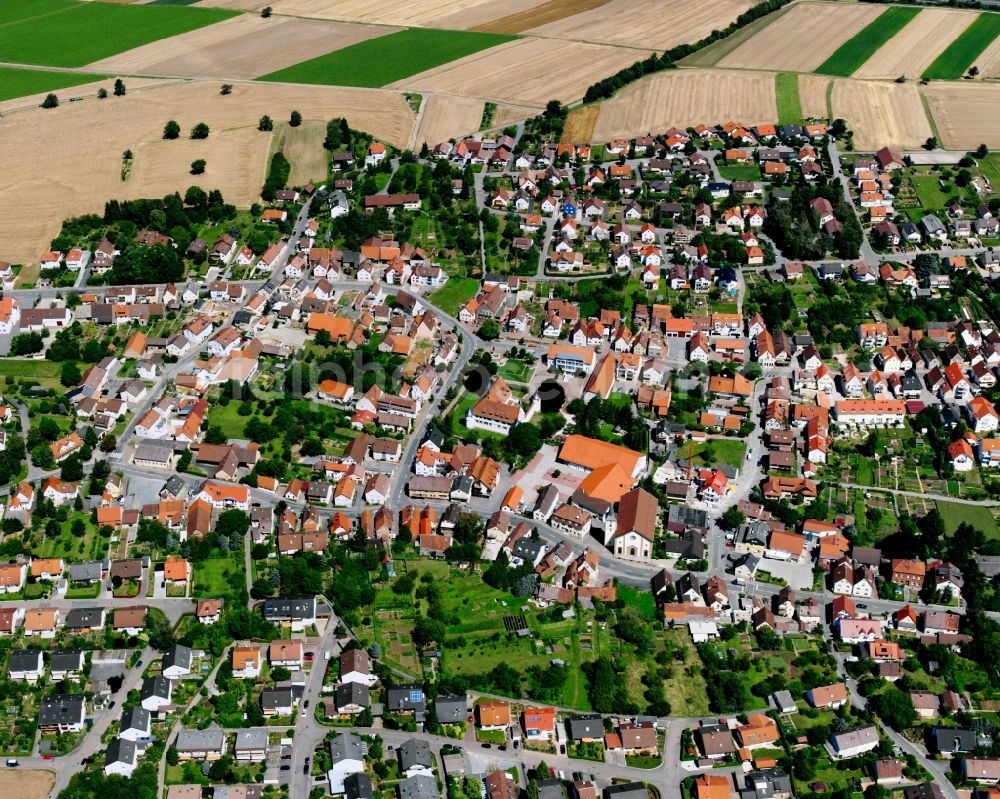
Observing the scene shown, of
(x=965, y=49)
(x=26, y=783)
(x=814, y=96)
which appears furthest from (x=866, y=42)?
(x=26, y=783)

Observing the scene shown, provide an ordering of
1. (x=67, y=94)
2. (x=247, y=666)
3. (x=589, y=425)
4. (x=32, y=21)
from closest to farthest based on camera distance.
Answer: (x=247, y=666)
(x=589, y=425)
(x=67, y=94)
(x=32, y=21)

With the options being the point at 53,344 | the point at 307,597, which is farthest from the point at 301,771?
the point at 53,344

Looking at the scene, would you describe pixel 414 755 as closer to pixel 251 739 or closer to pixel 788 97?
pixel 251 739

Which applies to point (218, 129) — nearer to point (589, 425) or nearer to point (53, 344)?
point (53, 344)

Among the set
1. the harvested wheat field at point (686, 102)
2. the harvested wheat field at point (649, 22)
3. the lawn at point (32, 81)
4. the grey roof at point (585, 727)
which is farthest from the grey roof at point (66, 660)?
the harvested wheat field at point (649, 22)

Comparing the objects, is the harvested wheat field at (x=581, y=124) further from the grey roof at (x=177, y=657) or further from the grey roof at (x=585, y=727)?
the grey roof at (x=585, y=727)
